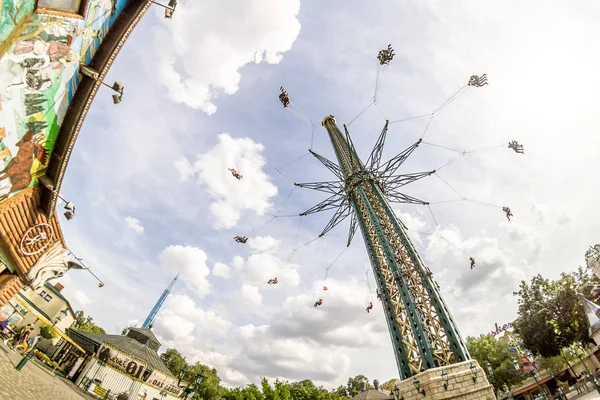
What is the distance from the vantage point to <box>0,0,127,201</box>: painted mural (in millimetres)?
5953

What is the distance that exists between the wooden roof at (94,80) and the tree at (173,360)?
203 feet

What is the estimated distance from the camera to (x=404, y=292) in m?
11.6

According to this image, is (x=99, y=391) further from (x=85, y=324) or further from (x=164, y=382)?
(x=85, y=324)

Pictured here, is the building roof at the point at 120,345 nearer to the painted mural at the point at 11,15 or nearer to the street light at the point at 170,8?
the painted mural at the point at 11,15

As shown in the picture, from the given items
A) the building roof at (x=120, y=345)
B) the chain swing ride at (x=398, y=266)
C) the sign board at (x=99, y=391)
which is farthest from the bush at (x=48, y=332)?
the chain swing ride at (x=398, y=266)

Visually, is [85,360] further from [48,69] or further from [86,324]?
[86,324]

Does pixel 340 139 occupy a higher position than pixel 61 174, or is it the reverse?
pixel 340 139

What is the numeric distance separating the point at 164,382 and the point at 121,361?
642 centimetres

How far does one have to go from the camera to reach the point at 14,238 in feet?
24.8

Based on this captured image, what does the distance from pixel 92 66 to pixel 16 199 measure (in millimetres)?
4574

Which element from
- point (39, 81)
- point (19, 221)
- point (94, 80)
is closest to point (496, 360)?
point (19, 221)

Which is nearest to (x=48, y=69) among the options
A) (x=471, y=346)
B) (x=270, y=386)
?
(x=270, y=386)

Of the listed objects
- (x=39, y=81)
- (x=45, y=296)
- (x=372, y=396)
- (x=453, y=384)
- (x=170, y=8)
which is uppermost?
(x=45, y=296)

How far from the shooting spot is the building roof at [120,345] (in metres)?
26.9
